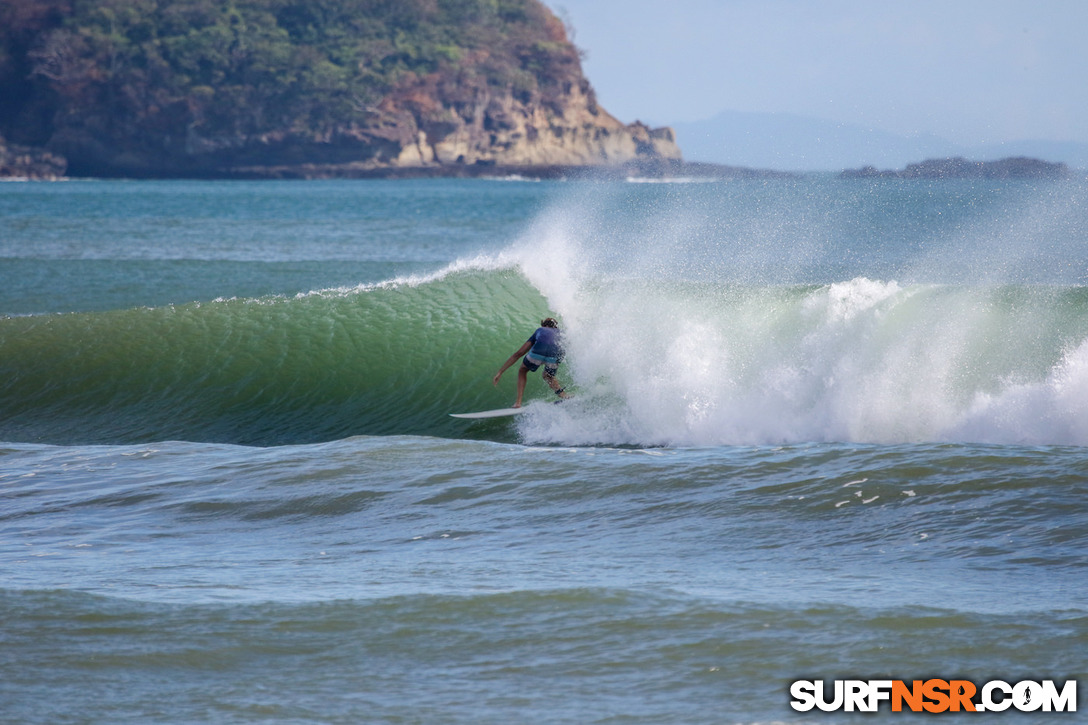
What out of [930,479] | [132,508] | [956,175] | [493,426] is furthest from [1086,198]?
[132,508]

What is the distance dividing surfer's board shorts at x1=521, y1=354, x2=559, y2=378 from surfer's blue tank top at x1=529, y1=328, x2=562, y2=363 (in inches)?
0.5

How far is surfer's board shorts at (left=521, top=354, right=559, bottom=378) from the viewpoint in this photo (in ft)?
37.3

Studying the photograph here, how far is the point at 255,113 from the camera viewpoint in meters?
128

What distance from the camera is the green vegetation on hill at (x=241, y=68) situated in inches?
4926

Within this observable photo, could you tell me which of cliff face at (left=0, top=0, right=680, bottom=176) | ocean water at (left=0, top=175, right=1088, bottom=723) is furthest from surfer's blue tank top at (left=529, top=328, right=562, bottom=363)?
cliff face at (left=0, top=0, right=680, bottom=176)

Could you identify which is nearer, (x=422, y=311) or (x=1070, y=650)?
(x=1070, y=650)

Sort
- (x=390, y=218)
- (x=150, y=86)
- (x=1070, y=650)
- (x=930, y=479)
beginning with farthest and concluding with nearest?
(x=150, y=86) < (x=390, y=218) < (x=930, y=479) < (x=1070, y=650)

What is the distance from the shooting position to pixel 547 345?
1134 centimetres

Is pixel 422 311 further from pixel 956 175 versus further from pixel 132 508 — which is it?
pixel 956 175

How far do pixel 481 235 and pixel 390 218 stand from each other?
1038 cm

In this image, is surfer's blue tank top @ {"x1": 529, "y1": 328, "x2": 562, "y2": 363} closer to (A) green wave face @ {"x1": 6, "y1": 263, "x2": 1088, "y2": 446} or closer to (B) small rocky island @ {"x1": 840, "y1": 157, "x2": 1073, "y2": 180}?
(A) green wave face @ {"x1": 6, "y1": 263, "x2": 1088, "y2": 446}

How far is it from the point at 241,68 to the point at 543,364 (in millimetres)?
129694

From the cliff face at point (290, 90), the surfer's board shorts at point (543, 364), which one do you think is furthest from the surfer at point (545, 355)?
the cliff face at point (290, 90)

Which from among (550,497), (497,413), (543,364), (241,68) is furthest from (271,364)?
(241,68)
